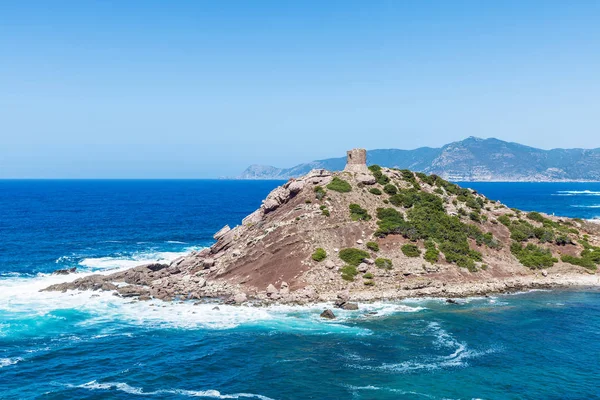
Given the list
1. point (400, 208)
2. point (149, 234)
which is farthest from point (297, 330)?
point (149, 234)

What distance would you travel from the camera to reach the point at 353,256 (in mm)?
73188

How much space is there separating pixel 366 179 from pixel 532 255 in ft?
106

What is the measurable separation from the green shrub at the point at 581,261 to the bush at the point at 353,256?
3612 cm

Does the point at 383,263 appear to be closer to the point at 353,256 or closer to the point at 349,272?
the point at 353,256

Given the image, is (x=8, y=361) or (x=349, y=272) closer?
(x=8, y=361)

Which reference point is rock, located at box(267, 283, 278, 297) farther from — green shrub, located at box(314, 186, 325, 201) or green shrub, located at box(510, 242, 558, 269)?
green shrub, located at box(510, 242, 558, 269)

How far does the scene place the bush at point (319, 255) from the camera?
71.8m

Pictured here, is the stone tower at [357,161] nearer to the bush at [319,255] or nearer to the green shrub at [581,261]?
the bush at [319,255]

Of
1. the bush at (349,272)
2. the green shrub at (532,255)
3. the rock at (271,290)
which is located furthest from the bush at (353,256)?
the green shrub at (532,255)

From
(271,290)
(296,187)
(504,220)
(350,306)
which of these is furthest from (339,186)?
(504,220)

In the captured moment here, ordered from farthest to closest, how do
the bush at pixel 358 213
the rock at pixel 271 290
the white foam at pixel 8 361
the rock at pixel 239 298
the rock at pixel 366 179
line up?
the rock at pixel 366 179, the bush at pixel 358 213, the rock at pixel 271 290, the rock at pixel 239 298, the white foam at pixel 8 361

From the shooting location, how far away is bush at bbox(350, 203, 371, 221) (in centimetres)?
8238

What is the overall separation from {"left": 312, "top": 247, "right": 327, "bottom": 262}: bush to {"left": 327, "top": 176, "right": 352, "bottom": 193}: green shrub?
17.7 meters

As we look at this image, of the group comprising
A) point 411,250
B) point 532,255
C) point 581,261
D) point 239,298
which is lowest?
point 239,298
